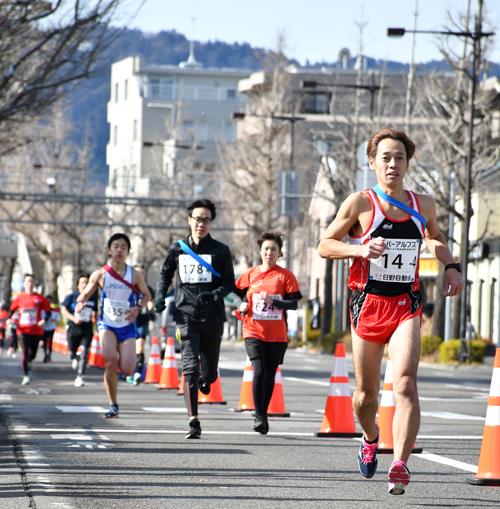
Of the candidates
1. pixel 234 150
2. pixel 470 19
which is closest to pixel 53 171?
pixel 234 150

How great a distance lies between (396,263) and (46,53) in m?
22.8

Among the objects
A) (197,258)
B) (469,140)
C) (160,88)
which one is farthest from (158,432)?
(160,88)

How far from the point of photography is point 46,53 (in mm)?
31250

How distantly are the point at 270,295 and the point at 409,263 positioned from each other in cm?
627

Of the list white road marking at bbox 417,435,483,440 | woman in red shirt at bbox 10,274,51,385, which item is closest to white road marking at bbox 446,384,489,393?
woman in red shirt at bbox 10,274,51,385

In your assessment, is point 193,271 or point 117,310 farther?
point 117,310

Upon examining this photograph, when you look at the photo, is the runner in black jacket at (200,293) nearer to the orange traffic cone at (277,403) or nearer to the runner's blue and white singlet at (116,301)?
the runner's blue and white singlet at (116,301)

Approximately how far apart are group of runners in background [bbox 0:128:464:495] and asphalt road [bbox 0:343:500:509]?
455 mm

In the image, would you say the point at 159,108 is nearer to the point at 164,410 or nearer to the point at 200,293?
the point at 164,410

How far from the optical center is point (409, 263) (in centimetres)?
930

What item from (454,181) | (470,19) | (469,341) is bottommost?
(469,341)

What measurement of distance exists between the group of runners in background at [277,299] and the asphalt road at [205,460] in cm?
46

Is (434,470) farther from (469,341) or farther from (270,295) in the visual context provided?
(469,341)

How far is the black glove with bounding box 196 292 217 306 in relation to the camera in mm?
14430
